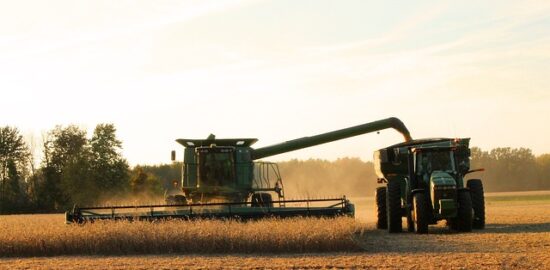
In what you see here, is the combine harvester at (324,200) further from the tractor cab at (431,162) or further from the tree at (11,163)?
the tree at (11,163)

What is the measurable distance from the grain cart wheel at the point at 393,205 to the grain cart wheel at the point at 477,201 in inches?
66.2

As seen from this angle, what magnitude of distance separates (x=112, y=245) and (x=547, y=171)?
224 ft

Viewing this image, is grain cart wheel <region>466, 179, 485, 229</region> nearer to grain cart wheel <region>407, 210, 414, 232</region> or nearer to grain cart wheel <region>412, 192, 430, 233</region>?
grain cart wheel <region>407, 210, 414, 232</region>

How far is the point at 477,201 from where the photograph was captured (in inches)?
680

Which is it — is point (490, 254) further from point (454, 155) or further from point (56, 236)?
point (56, 236)

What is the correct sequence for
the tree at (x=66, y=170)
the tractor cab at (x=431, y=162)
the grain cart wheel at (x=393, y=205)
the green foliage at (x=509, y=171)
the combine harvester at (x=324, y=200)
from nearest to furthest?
the combine harvester at (x=324, y=200) < the grain cart wheel at (x=393, y=205) < the tractor cab at (x=431, y=162) < the tree at (x=66, y=170) < the green foliage at (x=509, y=171)

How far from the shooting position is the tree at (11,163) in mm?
52656

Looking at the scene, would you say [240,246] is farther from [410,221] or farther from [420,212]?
[410,221]

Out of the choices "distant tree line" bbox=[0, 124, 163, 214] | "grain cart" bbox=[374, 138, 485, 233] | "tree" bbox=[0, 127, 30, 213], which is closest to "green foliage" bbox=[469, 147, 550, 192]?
"distant tree line" bbox=[0, 124, 163, 214]

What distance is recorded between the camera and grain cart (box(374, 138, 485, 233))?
52.2ft

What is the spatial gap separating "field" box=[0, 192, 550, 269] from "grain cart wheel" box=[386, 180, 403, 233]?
1545 millimetres

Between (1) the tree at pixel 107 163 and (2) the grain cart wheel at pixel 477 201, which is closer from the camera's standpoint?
(2) the grain cart wheel at pixel 477 201

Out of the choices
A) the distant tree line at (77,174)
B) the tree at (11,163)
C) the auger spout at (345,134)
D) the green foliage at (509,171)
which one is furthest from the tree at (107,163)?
the green foliage at (509,171)

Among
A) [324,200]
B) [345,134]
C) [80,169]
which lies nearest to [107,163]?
[80,169]
